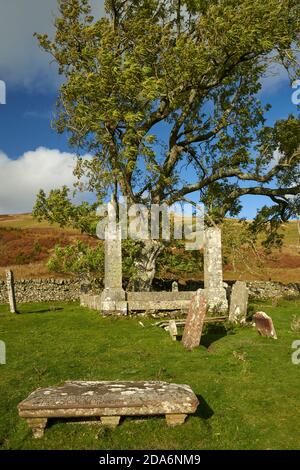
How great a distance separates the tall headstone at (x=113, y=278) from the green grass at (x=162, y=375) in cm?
90

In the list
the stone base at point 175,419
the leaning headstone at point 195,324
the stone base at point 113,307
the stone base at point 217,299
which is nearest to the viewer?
the stone base at point 175,419

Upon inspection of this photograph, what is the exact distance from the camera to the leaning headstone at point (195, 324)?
1390 centimetres

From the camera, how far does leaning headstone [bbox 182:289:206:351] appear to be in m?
13.9

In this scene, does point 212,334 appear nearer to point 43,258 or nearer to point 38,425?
point 38,425

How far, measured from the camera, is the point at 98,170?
2395 cm

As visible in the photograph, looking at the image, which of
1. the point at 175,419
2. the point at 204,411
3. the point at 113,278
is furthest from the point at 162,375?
the point at 113,278

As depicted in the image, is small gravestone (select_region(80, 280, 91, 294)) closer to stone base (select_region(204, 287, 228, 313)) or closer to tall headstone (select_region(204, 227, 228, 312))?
tall headstone (select_region(204, 227, 228, 312))

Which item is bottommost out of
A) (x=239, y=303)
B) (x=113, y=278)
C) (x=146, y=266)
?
(x=239, y=303)

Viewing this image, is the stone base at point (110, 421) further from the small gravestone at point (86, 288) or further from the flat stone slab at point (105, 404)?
the small gravestone at point (86, 288)

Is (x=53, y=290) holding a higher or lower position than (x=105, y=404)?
higher

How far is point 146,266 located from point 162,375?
49.0 feet

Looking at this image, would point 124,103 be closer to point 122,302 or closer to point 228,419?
point 122,302

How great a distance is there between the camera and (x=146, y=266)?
25.7 meters

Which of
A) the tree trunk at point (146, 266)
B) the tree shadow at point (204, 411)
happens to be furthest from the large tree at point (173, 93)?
the tree shadow at point (204, 411)
